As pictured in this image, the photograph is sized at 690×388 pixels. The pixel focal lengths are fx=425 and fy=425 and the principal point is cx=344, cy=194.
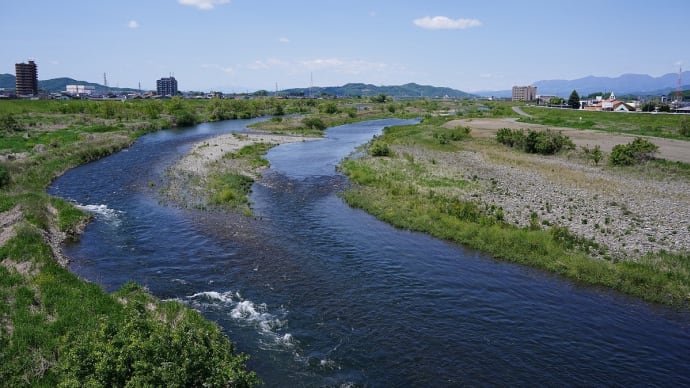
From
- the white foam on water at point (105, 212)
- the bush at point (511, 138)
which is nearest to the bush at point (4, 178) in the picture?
the white foam on water at point (105, 212)

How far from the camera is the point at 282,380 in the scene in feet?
53.1

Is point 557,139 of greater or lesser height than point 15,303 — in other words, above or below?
above

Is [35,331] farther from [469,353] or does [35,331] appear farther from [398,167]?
[398,167]

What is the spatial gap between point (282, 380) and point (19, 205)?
26.1 meters

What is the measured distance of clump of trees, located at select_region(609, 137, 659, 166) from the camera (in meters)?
55.0

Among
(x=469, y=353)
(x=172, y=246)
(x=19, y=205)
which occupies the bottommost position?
(x=469, y=353)

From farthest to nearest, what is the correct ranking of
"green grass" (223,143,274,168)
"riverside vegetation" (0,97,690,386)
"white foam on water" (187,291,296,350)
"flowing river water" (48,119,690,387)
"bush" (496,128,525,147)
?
"bush" (496,128,525,147)
"green grass" (223,143,274,168)
"white foam on water" (187,291,296,350)
"flowing river water" (48,119,690,387)
"riverside vegetation" (0,97,690,386)

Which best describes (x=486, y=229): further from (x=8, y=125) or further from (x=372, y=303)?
(x=8, y=125)

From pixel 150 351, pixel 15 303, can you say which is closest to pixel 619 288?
pixel 150 351

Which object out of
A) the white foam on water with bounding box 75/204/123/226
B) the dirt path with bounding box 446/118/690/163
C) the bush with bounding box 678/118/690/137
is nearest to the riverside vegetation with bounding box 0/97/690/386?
the white foam on water with bounding box 75/204/123/226

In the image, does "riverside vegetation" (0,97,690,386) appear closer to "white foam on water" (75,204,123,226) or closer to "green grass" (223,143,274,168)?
"green grass" (223,143,274,168)

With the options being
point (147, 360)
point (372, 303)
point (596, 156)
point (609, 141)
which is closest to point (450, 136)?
point (609, 141)

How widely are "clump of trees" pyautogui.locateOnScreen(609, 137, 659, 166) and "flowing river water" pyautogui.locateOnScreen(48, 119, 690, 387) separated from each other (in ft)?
126

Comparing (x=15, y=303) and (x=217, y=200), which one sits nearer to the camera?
(x=15, y=303)
